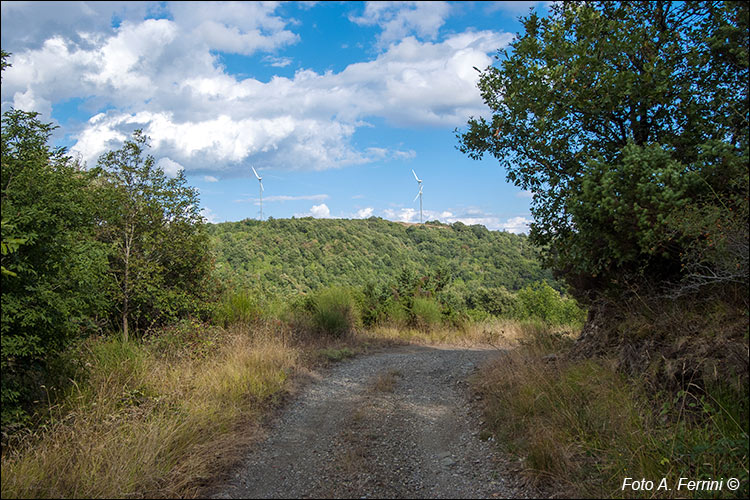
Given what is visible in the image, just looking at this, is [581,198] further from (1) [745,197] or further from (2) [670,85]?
(2) [670,85]

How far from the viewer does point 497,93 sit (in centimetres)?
704

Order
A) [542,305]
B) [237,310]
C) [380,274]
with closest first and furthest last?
[237,310]
[542,305]
[380,274]

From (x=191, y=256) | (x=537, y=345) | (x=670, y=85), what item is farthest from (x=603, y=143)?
(x=191, y=256)

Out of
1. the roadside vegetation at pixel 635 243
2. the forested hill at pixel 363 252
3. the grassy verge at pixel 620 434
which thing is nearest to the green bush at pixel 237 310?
the roadside vegetation at pixel 635 243

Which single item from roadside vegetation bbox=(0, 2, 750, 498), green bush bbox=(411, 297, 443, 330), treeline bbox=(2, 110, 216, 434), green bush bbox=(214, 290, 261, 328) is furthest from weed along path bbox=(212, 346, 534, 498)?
green bush bbox=(411, 297, 443, 330)

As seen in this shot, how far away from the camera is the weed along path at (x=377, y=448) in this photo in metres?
3.91

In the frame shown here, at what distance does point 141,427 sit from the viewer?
14.0 feet

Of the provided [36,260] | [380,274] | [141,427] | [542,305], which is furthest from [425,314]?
[380,274]

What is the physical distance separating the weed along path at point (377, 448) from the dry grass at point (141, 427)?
397 millimetres

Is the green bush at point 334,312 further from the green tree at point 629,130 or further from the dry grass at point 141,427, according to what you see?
the green tree at point 629,130

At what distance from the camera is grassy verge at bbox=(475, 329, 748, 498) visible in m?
3.28

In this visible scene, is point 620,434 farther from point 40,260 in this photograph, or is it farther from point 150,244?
point 150,244

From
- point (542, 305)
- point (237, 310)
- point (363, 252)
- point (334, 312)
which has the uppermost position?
point (363, 252)

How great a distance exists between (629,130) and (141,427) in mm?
6632
